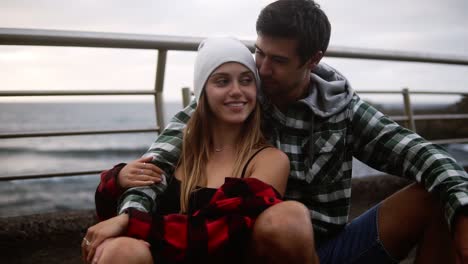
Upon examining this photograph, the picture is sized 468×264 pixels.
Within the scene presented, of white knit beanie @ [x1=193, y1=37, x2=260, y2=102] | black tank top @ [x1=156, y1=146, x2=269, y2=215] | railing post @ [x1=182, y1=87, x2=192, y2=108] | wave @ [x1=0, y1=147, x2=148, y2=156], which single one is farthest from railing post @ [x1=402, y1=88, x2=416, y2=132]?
wave @ [x1=0, y1=147, x2=148, y2=156]

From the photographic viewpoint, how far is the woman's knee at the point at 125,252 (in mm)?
929

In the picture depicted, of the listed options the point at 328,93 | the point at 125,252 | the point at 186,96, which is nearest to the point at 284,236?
the point at 125,252

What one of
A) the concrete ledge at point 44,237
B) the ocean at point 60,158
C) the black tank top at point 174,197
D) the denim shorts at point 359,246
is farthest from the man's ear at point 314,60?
the concrete ledge at point 44,237

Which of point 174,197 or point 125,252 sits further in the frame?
point 174,197

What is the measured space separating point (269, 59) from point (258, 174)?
0.45 meters

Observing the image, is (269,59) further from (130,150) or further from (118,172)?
(130,150)

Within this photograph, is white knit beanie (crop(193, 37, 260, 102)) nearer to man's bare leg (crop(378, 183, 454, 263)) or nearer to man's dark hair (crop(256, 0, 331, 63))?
man's dark hair (crop(256, 0, 331, 63))

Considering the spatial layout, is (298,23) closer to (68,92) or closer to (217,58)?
(217,58)

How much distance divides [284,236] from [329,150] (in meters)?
0.49

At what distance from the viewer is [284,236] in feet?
3.16

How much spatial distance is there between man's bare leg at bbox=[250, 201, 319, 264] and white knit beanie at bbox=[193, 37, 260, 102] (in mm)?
569

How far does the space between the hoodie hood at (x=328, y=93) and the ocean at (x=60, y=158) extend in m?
0.81

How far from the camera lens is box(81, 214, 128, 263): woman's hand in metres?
1.03

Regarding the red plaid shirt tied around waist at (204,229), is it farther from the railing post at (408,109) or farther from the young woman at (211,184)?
the railing post at (408,109)
